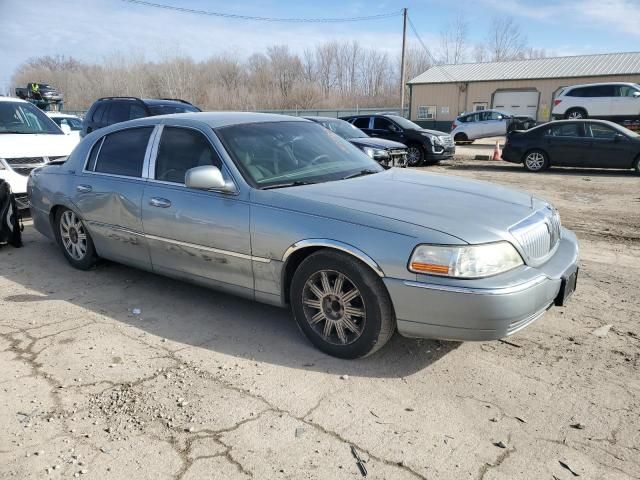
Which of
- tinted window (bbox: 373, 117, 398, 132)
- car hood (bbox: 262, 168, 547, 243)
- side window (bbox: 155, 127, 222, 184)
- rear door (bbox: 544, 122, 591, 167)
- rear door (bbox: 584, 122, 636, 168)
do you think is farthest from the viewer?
tinted window (bbox: 373, 117, 398, 132)

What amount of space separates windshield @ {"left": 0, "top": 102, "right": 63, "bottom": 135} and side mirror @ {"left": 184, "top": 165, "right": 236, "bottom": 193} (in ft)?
20.9

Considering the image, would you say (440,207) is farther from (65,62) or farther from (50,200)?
(65,62)

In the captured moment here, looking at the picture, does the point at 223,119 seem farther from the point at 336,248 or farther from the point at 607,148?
the point at 607,148

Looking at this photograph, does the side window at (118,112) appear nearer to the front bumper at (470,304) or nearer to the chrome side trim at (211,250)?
the chrome side trim at (211,250)

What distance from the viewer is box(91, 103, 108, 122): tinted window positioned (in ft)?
40.4

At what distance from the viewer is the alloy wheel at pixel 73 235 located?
17.2ft

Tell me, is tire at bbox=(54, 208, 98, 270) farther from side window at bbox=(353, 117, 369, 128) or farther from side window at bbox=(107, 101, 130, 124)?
side window at bbox=(353, 117, 369, 128)

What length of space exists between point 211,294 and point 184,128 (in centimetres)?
151

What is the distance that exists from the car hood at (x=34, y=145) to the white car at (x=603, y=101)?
21425 mm

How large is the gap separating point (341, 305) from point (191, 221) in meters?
1.40

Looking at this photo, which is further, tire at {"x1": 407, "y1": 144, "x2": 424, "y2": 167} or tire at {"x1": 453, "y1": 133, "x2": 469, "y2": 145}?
tire at {"x1": 453, "y1": 133, "x2": 469, "y2": 145}

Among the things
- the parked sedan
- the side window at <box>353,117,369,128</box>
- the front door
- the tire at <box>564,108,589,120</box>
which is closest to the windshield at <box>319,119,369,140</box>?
the parked sedan

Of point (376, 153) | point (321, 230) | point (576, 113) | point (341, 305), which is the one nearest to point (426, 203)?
point (321, 230)

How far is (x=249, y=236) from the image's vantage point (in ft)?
11.9
